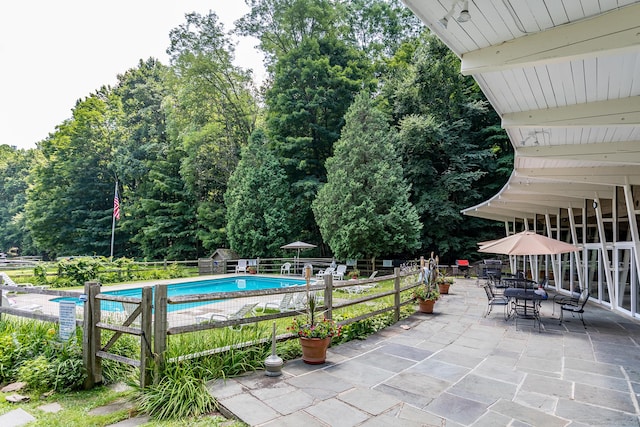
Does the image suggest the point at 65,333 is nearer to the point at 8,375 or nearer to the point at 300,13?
the point at 8,375

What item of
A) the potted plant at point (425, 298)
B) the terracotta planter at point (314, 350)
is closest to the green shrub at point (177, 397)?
the terracotta planter at point (314, 350)

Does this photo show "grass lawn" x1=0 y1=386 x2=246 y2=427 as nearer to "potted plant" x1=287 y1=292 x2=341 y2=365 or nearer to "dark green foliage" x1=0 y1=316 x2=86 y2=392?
"dark green foliage" x1=0 y1=316 x2=86 y2=392

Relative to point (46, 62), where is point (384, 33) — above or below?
above

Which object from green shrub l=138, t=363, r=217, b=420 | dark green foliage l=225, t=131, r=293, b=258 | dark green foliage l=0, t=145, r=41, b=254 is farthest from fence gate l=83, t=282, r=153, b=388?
dark green foliage l=0, t=145, r=41, b=254

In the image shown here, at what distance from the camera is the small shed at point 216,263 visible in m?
18.4

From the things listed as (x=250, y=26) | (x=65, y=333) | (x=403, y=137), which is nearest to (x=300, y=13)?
(x=250, y=26)

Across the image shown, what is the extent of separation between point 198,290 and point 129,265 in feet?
13.1

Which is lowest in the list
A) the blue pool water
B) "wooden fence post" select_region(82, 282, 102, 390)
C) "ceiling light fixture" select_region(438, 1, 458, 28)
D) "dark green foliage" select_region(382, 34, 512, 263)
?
the blue pool water

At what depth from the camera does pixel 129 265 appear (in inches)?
627

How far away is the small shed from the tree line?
0.71m

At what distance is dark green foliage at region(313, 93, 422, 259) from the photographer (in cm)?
1628

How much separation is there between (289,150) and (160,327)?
62.5 feet

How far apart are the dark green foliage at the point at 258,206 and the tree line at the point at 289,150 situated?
8 cm

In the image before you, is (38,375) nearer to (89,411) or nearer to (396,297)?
(89,411)
